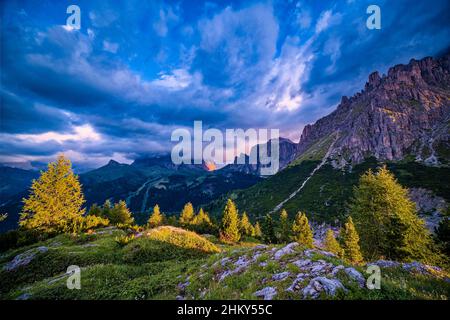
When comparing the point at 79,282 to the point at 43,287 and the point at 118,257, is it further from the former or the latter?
the point at 118,257

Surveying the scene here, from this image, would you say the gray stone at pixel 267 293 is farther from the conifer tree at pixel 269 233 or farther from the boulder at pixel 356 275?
the conifer tree at pixel 269 233

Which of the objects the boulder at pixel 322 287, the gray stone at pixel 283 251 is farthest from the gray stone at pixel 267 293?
the gray stone at pixel 283 251

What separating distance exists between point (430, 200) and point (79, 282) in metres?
210

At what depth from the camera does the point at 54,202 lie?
105ft

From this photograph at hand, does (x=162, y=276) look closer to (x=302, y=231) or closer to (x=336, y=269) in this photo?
(x=336, y=269)

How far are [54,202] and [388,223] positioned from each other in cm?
4801

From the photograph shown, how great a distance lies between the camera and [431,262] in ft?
66.0

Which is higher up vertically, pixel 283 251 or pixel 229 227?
pixel 283 251

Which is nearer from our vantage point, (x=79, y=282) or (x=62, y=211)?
(x=79, y=282)

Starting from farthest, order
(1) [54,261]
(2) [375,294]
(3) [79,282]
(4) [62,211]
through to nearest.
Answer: (4) [62,211] → (1) [54,261] → (3) [79,282] → (2) [375,294]

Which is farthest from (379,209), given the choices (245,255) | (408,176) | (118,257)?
(408,176)

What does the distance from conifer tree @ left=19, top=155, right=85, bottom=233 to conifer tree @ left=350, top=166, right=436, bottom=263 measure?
40917 mm

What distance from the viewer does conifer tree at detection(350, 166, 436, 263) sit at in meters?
20.2

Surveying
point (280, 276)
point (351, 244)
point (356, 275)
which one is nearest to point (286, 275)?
point (280, 276)
